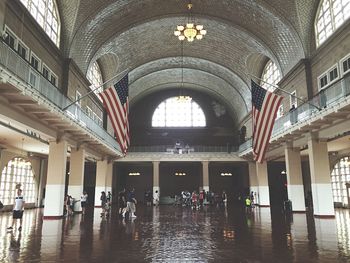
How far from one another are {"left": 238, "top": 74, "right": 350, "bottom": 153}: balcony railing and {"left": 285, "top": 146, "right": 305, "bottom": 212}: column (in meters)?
2.05

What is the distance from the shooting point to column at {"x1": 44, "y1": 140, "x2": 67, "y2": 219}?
1769 centimetres

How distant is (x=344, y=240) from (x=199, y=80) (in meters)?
31.7

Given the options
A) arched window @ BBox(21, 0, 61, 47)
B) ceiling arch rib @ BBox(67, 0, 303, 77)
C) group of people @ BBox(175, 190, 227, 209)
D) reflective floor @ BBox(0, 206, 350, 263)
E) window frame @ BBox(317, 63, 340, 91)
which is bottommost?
reflective floor @ BBox(0, 206, 350, 263)

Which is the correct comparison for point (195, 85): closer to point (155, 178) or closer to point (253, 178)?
point (155, 178)

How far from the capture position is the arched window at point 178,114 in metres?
43.1

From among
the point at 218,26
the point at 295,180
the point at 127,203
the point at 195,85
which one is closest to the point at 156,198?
the point at 195,85

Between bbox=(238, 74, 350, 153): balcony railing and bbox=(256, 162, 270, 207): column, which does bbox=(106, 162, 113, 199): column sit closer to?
bbox=(256, 162, 270, 207): column

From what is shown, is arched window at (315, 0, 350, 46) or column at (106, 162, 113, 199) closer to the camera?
arched window at (315, 0, 350, 46)

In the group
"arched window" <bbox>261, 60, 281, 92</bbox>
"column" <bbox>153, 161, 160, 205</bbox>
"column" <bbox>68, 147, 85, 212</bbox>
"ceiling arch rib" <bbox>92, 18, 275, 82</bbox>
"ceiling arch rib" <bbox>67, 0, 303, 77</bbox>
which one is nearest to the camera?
"ceiling arch rib" <bbox>67, 0, 303, 77</bbox>

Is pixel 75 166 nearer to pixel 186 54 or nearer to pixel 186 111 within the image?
pixel 186 54

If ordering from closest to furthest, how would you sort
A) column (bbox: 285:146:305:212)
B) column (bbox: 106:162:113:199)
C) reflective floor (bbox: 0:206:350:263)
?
1. reflective floor (bbox: 0:206:350:263)
2. column (bbox: 285:146:305:212)
3. column (bbox: 106:162:113:199)

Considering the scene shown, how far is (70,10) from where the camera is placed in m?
19.4

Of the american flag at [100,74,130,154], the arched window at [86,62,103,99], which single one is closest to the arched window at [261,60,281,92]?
the arched window at [86,62,103,99]

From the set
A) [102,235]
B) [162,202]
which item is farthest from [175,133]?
[102,235]
